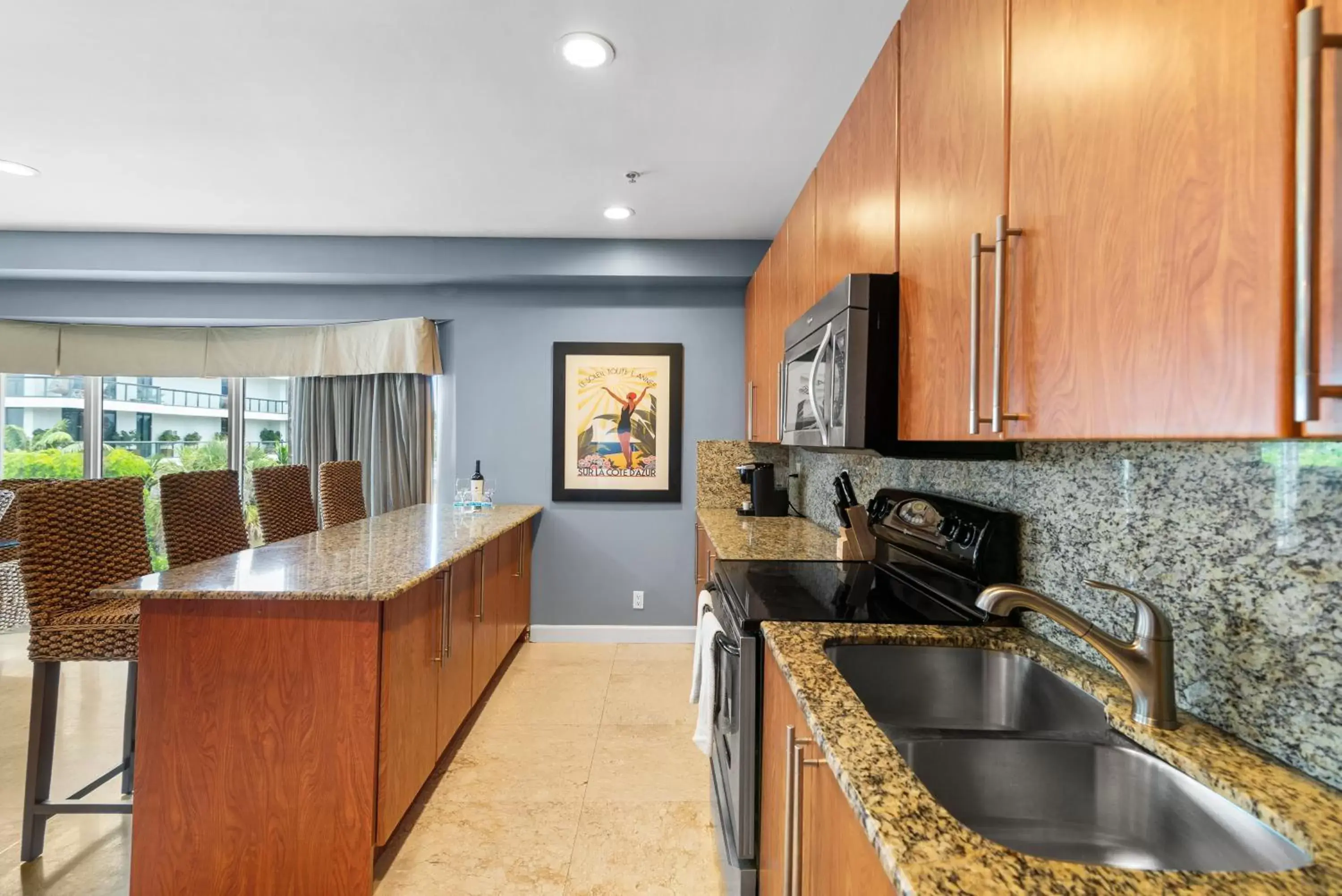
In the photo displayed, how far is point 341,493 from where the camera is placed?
10.8 ft

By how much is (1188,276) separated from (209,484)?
3063 mm

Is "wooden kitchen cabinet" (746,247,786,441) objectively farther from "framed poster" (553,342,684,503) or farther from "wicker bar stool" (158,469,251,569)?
"wicker bar stool" (158,469,251,569)

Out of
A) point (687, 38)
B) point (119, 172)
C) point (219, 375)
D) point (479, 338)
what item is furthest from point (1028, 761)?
point (219, 375)

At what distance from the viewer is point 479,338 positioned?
3.94m

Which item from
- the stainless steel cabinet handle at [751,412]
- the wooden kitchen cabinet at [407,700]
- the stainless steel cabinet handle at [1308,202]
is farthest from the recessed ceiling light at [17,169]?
the stainless steel cabinet handle at [1308,202]

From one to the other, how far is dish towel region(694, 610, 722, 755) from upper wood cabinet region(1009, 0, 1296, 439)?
3.49ft

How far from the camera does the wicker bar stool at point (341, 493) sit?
3139 millimetres

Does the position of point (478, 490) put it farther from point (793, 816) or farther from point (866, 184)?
point (793, 816)

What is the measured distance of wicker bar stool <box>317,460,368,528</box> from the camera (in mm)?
3139

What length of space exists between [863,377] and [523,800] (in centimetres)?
190

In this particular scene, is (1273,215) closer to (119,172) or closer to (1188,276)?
(1188,276)

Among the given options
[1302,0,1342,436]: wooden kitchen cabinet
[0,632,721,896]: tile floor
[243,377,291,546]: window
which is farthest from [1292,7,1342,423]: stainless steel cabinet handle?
[243,377,291,546]: window

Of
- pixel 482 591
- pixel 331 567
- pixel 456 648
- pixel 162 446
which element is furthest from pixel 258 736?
pixel 162 446

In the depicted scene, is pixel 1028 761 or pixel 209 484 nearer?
pixel 1028 761
